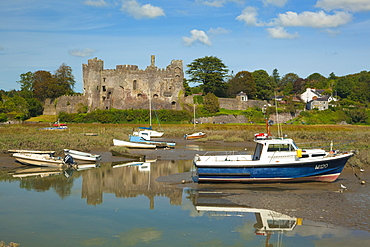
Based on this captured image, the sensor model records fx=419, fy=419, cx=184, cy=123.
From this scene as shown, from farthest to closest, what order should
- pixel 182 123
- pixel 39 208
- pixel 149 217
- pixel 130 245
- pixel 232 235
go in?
pixel 182 123 → pixel 39 208 → pixel 149 217 → pixel 232 235 → pixel 130 245

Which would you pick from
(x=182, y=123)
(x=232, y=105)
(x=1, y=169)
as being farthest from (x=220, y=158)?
(x=232, y=105)

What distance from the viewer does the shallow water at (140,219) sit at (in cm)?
1189

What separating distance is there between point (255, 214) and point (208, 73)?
64122 mm

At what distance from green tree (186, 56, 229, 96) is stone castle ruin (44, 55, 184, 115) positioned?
25.3 feet

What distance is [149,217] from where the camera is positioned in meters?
14.3

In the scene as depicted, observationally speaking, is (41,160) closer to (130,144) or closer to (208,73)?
(130,144)

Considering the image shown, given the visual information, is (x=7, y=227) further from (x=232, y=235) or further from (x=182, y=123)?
(x=182, y=123)

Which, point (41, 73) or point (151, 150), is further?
point (41, 73)

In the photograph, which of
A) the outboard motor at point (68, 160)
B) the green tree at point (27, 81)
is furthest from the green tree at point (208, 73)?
the outboard motor at point (68, 160)

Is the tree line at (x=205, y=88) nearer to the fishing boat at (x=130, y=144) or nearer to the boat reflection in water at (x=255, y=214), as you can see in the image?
the fishing boat at (x=130, y=144)

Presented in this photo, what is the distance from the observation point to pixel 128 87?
229 feet

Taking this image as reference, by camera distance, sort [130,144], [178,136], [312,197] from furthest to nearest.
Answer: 1. [178,136]
2. [130,144]
3. [312,197]

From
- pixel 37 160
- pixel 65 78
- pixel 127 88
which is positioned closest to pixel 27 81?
pixel 65 78

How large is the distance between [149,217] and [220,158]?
667 cm
